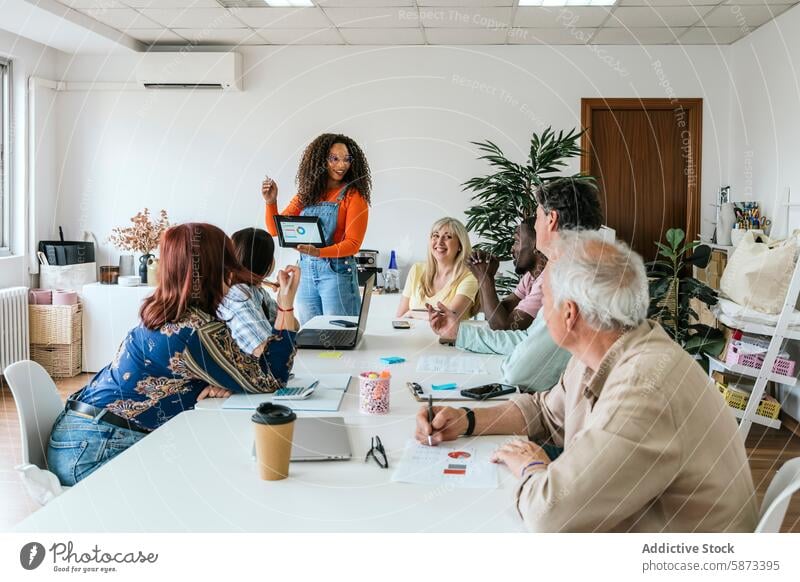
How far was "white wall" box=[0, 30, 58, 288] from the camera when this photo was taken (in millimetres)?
4828

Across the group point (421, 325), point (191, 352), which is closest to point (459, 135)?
point (421, 325)

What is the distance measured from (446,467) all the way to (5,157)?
4.75 metres

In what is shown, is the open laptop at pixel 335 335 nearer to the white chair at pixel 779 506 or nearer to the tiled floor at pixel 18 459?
the tiled floor at pixel 18 459

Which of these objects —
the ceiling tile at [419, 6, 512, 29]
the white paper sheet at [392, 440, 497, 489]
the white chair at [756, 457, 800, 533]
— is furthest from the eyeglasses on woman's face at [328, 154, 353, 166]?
the white chair at [756, 457, 800, 533]

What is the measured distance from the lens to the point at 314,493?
1227 millimetres

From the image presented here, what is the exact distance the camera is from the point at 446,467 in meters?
1.36

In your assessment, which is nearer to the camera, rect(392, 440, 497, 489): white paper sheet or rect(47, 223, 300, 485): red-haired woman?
rect(392, 440, 497, 489): white paper sheet

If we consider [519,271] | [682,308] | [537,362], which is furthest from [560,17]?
[537,362]

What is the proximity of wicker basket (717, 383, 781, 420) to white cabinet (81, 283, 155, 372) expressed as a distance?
3.56 meters

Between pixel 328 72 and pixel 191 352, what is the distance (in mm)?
3967

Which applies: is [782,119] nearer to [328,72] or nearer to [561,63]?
[561,63]

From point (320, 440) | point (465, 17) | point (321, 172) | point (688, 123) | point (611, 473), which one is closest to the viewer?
point (611, 473)

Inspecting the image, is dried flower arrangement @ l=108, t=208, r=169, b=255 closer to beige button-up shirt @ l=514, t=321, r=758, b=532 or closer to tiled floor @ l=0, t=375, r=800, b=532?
tiled floor @ l=0, t=375, r=800, b=532

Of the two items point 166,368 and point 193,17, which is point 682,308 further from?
point 193,17
